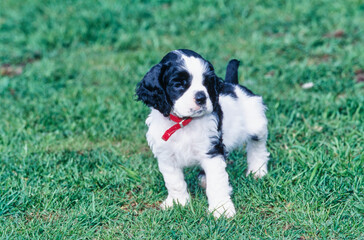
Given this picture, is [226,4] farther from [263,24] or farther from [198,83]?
[198,83]

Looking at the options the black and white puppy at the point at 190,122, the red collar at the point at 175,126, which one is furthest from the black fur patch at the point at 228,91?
the red collar at the point at 175,126

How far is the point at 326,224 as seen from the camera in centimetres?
364

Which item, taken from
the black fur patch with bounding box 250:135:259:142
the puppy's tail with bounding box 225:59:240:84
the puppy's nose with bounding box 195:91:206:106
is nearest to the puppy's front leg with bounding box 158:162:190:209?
the puppy's nose with bounding box 195:91:206:106

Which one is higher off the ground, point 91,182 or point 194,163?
point 194,163

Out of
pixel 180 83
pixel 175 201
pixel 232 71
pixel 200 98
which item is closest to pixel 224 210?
pixel 175 201

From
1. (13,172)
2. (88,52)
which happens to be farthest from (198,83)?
(88,52)

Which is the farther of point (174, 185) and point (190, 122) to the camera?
point (174, 185)

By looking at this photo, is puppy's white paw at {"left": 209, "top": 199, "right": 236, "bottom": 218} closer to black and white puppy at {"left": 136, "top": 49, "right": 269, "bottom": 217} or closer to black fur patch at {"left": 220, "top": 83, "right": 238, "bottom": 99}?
black and white puppy at {"left": 136, "top": 49, "right": 269, "bottom": 217}

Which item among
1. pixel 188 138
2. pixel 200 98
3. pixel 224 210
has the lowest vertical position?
pixel 224 210

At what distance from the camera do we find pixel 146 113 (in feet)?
18.3

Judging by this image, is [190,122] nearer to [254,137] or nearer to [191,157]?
[191,157]

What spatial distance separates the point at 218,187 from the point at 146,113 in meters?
2.02

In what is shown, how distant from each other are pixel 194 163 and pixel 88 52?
4.23m

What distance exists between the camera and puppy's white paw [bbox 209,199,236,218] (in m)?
3.79
